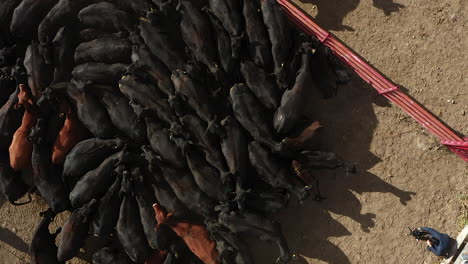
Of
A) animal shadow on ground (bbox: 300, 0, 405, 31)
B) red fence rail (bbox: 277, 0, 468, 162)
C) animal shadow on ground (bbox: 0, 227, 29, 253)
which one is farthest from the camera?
animal shadow on ground (bbox: 0, 227, 29, 253)

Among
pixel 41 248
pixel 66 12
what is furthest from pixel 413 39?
pixel 41 248

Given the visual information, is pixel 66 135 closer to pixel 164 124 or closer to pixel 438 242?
pixel 164 124

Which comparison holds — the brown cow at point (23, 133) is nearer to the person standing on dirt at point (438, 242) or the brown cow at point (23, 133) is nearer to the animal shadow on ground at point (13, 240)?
the animal shadow on ground at point (13, 240)

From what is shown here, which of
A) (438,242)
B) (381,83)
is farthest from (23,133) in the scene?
(438,242)

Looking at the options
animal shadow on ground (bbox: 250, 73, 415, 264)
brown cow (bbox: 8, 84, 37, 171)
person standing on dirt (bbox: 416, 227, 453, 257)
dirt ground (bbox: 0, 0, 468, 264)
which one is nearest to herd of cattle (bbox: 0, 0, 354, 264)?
brown cow (bbox: 8, 84, 37, 171)

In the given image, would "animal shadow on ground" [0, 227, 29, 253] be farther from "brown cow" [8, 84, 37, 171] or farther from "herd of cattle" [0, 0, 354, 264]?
"brown cow" [8, 84, 37, 171]

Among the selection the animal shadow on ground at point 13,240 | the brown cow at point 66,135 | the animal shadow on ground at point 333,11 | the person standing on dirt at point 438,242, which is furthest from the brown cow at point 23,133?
the person standing on dirt at point 438,242
